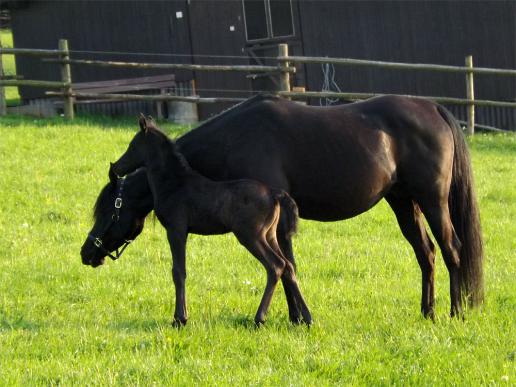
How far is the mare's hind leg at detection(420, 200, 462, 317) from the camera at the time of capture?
25.9ft

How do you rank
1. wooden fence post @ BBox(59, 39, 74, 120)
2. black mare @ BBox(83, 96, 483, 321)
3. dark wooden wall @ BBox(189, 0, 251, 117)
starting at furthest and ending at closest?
dark wooden wall @ BBox(189, 0, 251, 117)
wooden fence post @ BBox(59, 39, 74, 120)
black mare @ BBox(83, 96, 483, 321)

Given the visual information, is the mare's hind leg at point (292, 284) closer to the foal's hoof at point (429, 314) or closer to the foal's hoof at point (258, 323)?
the foal's hoof at point (258, 323)

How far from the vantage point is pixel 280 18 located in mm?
23844

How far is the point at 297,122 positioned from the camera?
775 centimetres

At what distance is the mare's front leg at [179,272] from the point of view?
7414 millimetres

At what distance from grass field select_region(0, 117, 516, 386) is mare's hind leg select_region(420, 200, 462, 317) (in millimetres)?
251

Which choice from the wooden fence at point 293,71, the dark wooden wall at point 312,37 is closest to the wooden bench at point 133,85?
the dark wooden wall at point 312,37

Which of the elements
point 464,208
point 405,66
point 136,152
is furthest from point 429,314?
point 405,66

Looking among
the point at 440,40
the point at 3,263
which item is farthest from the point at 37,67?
the point at 3,263

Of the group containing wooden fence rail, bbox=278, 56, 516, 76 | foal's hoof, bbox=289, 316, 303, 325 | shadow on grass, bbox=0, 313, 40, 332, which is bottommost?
foal's hoof, bbox=289, 316, 303, 325

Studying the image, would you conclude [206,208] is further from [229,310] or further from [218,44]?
[218,44]

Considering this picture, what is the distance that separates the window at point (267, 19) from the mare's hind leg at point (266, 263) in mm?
16946

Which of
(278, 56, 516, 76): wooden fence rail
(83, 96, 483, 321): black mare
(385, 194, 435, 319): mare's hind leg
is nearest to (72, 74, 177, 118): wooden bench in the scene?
(278, 56, 516, 76): wooden fence rail

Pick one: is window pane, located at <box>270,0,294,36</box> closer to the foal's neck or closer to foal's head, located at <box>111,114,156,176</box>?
foal's head, located at <box>111,114,156,176</box>
